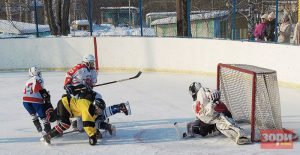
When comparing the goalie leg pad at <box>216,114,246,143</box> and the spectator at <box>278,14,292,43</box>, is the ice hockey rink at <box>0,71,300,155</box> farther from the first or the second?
the spectator at <box>278,14,292,43</box>

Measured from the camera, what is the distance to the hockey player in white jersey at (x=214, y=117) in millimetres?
4570

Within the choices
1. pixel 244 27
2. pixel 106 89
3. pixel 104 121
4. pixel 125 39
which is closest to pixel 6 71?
pixel 125 39

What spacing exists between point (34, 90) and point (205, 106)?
1818mm

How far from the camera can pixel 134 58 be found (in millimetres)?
9711

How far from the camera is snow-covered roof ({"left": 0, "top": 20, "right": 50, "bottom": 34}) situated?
11.6 m

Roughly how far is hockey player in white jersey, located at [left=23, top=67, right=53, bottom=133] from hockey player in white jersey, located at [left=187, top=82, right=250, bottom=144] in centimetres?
161

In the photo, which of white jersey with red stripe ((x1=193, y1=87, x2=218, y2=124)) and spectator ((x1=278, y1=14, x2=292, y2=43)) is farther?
spectator ((x1=278, y1=14, x2=292, y2=43))

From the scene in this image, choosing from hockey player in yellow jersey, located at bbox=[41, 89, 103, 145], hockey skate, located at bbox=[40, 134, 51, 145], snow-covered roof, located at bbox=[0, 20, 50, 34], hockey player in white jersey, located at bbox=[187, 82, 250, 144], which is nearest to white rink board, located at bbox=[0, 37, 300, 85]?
snow-covered roof, located at bbox=[0, 20, 50, 34]

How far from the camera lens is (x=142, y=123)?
566cm

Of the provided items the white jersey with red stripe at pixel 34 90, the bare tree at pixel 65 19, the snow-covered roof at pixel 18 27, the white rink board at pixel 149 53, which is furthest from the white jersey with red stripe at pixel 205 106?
the bare tree at pixel 65 19

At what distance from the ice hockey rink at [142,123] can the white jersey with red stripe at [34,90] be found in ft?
1.51

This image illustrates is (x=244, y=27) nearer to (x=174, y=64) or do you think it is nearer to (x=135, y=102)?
(x=174, y=64)

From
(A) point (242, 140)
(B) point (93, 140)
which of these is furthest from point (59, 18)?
(A) point (242, 140)

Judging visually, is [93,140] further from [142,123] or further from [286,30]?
[286,30]
